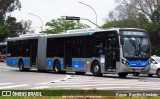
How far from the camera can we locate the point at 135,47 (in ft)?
91.6

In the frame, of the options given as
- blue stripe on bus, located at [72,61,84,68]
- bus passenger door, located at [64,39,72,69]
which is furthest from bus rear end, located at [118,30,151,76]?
bus passenger door, located at [64,39,72,69]

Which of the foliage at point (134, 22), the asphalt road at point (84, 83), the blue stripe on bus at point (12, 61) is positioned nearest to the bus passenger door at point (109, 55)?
the asphalt road at point (84, 83)

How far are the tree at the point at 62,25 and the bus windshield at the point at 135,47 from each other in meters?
81.1

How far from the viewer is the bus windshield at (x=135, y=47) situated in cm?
2772

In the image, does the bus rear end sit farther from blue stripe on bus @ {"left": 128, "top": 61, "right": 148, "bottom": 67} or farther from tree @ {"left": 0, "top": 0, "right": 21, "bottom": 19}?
tree @ {"left": 0, "top": 0, "right": 21, "bottom": 19}

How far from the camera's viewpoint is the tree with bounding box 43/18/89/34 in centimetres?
11039

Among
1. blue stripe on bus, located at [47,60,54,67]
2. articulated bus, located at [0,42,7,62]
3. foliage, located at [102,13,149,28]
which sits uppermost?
foliage, located at [102,13,149,28]

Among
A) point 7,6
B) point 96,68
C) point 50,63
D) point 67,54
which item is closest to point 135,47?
point 96,68

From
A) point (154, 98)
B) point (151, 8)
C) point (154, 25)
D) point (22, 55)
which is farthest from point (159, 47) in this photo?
point (154, 98)

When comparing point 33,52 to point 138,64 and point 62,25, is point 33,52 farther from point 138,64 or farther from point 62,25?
point 62,25

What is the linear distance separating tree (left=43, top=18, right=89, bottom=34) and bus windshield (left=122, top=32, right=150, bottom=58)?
266 ft

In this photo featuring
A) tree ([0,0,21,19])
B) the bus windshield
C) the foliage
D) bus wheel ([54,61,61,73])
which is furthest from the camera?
tree ([0,0,21,19])

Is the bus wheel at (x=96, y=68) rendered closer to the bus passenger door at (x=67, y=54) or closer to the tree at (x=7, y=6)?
the bus passenger door at (x=67, y=54)

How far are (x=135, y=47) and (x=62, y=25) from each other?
85373 mm
